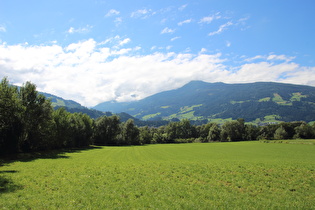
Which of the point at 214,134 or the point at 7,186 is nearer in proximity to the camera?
the point at 7,186

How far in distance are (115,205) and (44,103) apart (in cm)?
5057

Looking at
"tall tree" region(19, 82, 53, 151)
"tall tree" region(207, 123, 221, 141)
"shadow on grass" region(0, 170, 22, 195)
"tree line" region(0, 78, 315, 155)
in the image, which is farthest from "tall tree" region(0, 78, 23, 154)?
"tall tree" region(207, 123, 221, 141)

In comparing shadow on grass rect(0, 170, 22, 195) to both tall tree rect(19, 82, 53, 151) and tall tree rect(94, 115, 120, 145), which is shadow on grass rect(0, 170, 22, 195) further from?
tall tree rect(94, 115, 120, 145)

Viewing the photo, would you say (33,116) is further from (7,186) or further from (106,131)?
(106,131)

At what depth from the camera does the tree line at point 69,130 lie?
1644 inches

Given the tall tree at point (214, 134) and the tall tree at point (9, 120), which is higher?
the tall tree at point (9, 120)

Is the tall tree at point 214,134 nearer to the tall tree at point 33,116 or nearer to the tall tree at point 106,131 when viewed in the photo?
the tall tree at point 106,131

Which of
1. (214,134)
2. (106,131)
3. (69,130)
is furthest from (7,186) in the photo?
(214,134)

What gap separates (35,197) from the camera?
45.2 ft

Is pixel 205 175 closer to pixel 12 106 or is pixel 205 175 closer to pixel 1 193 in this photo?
pixel 1 193

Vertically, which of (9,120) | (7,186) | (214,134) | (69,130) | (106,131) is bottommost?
(214,134)

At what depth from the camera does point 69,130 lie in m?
75.0

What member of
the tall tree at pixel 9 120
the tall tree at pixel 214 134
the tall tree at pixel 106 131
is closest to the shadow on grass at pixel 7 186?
the tall tree at pixel 9 120

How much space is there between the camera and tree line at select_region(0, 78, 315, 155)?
137 ft
